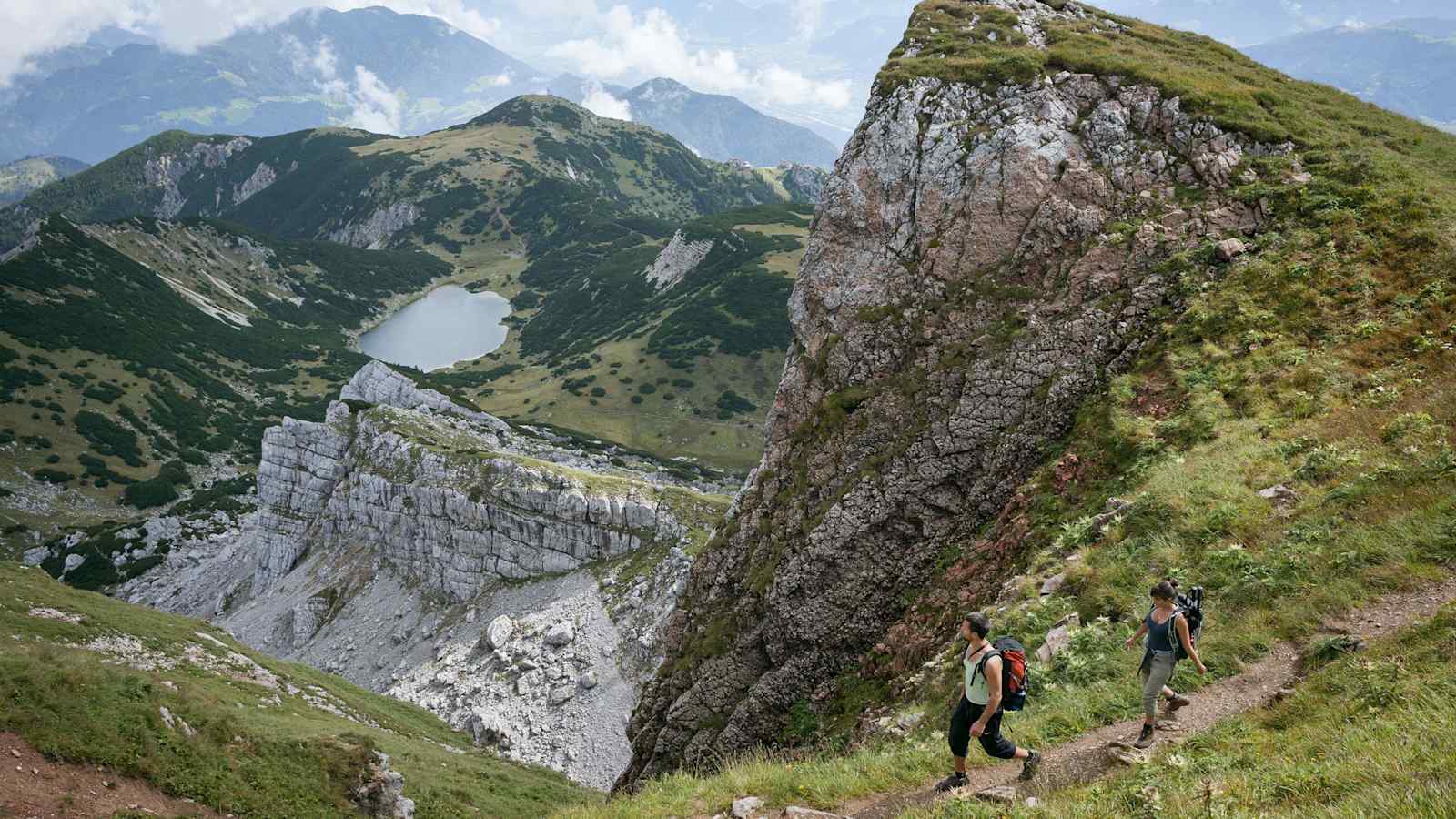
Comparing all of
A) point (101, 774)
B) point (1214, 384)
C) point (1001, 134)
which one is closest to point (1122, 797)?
point (1214, 384)

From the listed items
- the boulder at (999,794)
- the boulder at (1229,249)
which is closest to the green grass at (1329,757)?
the boulder at (999,794)

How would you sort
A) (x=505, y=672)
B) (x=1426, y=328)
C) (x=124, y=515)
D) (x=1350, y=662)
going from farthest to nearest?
(x=124, y=515)
(x=505, y=672)
(x=1426, y=328)
(x=1350, y=662)

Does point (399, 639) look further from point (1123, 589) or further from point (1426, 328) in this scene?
point (1426, 328)

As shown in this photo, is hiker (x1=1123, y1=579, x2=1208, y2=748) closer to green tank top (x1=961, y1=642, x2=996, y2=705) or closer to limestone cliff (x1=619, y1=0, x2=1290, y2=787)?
green tank top (x1=961, y1=642, x2=996, y2=705)

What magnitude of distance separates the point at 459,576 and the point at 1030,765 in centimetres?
6194

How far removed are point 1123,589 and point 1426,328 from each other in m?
10.8

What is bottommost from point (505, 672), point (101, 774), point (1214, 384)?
point (505, 672)

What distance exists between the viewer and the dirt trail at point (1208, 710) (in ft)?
32.6

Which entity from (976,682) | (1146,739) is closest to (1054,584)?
(1146,739)

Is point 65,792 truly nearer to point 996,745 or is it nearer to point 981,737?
point 981,737

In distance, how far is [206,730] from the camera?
87.8ft

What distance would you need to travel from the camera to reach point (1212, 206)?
2356cm

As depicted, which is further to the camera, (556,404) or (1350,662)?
(556,404)

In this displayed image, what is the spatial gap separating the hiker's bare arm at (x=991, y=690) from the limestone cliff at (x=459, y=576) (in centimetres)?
4253
